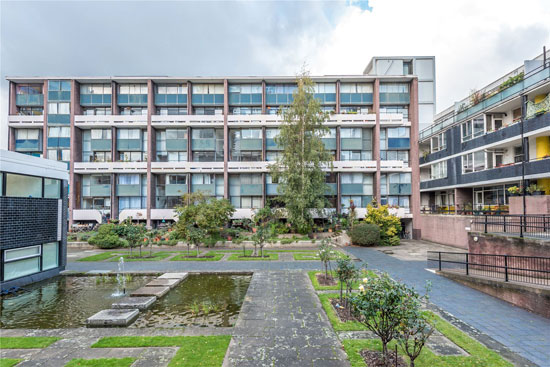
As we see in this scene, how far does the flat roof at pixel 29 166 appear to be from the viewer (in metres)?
10.7

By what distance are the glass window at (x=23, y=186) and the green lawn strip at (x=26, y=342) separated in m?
7.34

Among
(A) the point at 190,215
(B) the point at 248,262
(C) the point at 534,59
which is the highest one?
(C) the point at 534,59

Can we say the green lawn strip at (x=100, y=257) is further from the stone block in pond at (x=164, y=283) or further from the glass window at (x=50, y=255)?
the stone block in pond at (x=164, y=283)

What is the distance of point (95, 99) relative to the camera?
3017 cm

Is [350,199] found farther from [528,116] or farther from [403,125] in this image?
[528,116]

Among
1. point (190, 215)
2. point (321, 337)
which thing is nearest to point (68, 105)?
point (190, 215)

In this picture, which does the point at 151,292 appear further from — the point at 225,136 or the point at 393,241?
the point at 225,136

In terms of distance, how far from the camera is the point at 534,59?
77.6ft

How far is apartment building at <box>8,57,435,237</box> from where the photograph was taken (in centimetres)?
2933

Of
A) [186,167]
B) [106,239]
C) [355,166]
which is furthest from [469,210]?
[106,239]

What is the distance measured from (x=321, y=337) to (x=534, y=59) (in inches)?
1278

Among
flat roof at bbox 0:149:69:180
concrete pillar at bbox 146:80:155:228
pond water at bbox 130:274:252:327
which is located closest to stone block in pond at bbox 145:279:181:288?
pond water at bbox 130:274:252:327

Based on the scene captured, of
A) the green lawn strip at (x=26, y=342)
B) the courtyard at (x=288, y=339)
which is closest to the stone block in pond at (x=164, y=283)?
the courtyard at (x=288, y=339)

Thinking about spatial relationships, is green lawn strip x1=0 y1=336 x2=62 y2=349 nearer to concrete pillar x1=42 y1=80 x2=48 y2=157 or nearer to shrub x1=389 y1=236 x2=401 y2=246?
shrub x1=389 y1=236 x2=401 y2=246
